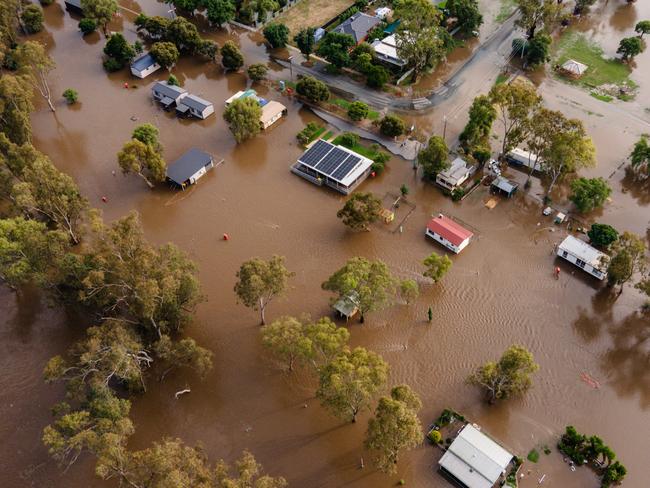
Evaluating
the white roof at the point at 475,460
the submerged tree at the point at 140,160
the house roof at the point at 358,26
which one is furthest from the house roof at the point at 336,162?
the white roof at the point at 475,460

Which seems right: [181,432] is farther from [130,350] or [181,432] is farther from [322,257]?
[322,257]

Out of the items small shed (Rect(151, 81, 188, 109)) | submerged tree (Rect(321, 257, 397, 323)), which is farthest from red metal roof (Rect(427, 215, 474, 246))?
small shed (Rect(151, 81, 188, 109))

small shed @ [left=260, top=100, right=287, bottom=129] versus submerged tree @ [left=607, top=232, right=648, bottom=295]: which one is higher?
submerged tree @ [left=607, top=232, right=648, bottom=295]

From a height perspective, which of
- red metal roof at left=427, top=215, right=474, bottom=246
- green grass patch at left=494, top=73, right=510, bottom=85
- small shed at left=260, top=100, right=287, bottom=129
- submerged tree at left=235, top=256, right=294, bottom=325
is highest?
green grass patch at left=494, top=73, right=510, bottom=85

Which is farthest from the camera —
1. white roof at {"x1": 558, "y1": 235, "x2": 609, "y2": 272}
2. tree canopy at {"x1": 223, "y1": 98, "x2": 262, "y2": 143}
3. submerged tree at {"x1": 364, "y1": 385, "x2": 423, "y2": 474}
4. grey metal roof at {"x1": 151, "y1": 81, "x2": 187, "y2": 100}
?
grey metal roof at {"x1": 151, "y1": 81, "x2": 187, "y2": 100}

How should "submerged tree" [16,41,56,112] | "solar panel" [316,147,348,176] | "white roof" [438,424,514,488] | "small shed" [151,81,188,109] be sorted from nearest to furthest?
"white roof" [438,424,514,488]
"solar panel" [316,147,348,176]
"submerged tree" [16,41,56,112]
"small shed" [151,81,188,109]

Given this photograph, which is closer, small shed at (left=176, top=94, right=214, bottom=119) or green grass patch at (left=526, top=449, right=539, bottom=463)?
green grass patch at (left=526, top=449, right=539, bottom=463)

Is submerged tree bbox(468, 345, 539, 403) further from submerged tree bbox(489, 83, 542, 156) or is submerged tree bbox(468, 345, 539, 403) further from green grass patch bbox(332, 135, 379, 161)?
Answer: green grass patch bbox(332, 135, 379, 161)
